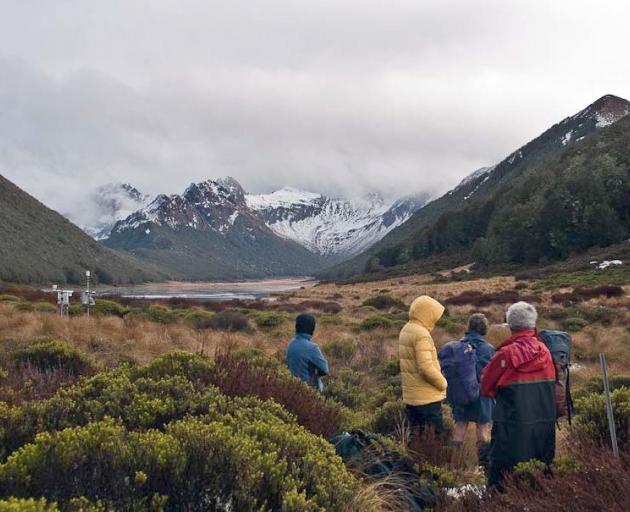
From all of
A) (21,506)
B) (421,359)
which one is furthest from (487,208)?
(21,506)

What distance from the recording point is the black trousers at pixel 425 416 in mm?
5746

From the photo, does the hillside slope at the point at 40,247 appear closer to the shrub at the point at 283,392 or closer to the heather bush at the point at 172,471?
the shrub at the point at 283,392

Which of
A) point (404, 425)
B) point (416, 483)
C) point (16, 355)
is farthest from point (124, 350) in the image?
point (416, 483)

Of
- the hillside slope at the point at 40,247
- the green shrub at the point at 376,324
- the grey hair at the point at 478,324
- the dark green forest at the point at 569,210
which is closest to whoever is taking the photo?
the grey hair at the point at 478,324

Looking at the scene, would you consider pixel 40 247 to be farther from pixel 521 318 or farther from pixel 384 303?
pixel 521 318

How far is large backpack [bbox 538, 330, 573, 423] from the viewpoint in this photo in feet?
14.7

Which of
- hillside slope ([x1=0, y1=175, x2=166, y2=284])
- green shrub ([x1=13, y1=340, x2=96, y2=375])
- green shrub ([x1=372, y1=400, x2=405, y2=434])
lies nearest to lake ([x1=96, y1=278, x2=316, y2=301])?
hillside slope ([x1=0, y1=175, x2=166, y2=284])

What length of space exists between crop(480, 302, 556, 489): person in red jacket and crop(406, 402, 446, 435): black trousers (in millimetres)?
1445

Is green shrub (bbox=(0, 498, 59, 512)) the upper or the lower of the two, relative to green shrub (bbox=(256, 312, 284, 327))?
upper

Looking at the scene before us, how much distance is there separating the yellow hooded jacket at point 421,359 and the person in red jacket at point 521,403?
1307mm

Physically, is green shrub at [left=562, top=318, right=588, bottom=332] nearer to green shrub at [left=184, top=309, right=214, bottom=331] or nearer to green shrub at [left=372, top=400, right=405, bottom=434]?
green shrub at [left=184, top=309, right=214, bottom=331]

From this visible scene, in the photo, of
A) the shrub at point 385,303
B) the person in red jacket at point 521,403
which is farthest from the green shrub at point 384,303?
the person in red jacket at point 521,403

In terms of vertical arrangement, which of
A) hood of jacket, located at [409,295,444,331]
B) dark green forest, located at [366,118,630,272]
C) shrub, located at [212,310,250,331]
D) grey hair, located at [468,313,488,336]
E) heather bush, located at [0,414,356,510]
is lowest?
shrub, located at [212,310,250,331]

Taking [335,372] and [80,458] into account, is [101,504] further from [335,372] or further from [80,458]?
[335,372]
